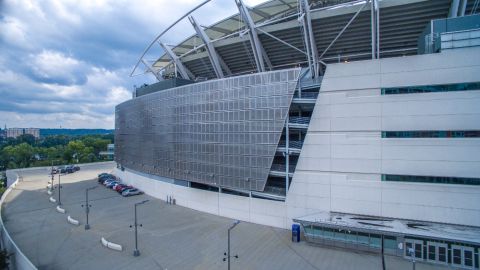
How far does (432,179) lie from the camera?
22.1 m

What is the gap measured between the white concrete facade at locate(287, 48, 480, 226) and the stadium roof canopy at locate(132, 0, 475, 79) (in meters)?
5.49

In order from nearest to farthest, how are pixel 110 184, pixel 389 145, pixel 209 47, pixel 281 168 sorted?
pixel 389 145
pixel 281 168
pixel 209 47
pixel 110 184

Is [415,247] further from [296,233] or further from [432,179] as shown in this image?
[296,233]

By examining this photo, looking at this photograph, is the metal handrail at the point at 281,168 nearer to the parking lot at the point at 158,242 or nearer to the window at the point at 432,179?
the parking lot at the point at 158,242

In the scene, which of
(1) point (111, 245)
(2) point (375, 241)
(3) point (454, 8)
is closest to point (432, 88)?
(3) point (454, 8)

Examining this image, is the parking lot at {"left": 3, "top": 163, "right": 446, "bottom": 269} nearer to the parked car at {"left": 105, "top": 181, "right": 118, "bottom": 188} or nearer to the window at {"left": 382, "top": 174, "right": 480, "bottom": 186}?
the window at {"left": 382, "top": 174, "right": 480, "bottom": 186}

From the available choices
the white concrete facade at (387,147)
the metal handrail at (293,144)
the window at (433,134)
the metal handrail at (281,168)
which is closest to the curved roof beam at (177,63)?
the metal handrail at (293,144)

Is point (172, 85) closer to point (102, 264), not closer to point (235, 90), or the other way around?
point (235, 90)

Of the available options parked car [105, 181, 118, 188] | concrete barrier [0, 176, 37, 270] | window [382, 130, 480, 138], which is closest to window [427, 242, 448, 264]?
window [382, 130, 480, 138]

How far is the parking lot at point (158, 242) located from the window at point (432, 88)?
47.3ft

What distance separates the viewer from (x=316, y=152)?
2572cm

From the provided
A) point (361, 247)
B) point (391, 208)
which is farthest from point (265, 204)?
point (391, 208)

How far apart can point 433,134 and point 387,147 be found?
3713 millimetres

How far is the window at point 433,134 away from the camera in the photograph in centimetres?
2108
